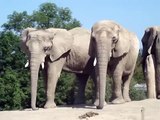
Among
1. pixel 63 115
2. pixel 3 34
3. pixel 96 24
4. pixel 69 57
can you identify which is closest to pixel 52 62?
pixel 69 57

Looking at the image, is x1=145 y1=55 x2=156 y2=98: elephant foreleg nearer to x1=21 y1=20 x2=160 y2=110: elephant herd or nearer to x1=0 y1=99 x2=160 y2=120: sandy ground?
x1=21 y1=20 x2=160 y2=110: elephant herd

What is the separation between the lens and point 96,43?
16.2 m

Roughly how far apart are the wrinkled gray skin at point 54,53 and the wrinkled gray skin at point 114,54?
3.85 ft

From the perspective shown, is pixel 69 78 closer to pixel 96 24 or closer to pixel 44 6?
pixel 44 6

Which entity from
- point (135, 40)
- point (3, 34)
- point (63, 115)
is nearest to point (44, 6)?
point (3, 34)

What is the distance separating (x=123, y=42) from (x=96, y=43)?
146 centimetres

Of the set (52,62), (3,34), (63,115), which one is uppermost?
(3,34)

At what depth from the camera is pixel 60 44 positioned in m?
18.1

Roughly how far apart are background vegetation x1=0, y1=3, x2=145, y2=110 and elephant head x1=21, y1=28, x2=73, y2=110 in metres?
20.5

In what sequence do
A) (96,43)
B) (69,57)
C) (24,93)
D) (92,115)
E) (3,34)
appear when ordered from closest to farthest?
(92,115), (96,43), (69,57), (24,93), (3,34)

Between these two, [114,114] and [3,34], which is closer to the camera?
[114,114]

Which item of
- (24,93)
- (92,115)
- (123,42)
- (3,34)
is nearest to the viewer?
(92,115)

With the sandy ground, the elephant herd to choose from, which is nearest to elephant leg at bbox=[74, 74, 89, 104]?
the elephant herd

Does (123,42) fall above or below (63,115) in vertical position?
above
